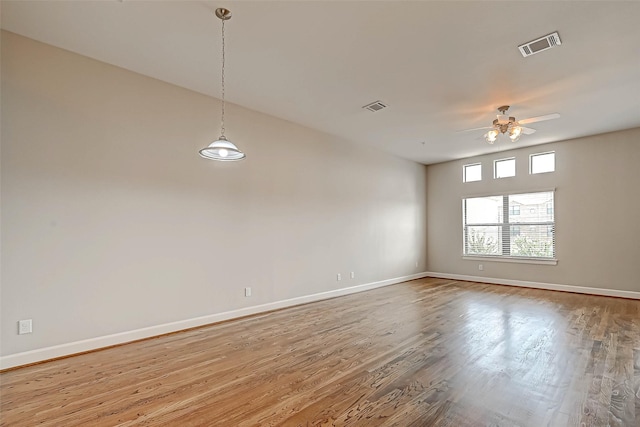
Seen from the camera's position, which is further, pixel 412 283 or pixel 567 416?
pixel 412 283

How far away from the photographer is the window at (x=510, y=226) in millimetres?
6605

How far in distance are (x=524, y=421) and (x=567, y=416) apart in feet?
1.09

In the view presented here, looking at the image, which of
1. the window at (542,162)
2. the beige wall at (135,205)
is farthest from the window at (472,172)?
the beige wall at (135,205)

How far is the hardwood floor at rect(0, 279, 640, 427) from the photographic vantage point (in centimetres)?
206

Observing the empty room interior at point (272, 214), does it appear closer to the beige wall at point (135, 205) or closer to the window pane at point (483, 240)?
the beige wall at point (135, 205)

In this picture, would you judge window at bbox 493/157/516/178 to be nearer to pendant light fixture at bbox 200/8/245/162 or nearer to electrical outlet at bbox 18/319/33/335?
pendant light fixture at bbox 200/8/245/162

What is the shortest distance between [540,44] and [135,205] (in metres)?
4.70

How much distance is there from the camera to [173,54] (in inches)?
129

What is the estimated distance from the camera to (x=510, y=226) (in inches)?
281

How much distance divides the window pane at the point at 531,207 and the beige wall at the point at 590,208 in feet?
0.53

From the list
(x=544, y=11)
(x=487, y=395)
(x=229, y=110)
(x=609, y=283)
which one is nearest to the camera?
(x=487, y=395)

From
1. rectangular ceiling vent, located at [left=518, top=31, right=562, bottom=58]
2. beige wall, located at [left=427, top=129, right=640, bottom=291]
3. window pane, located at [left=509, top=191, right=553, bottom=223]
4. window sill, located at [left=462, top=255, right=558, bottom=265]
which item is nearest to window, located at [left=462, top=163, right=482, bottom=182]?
beige wall, located at [left=427, top=129, right=640, bottom=291]

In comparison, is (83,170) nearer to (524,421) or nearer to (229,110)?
(229,110)

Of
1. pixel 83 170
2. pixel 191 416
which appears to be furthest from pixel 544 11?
pixel 83 170
